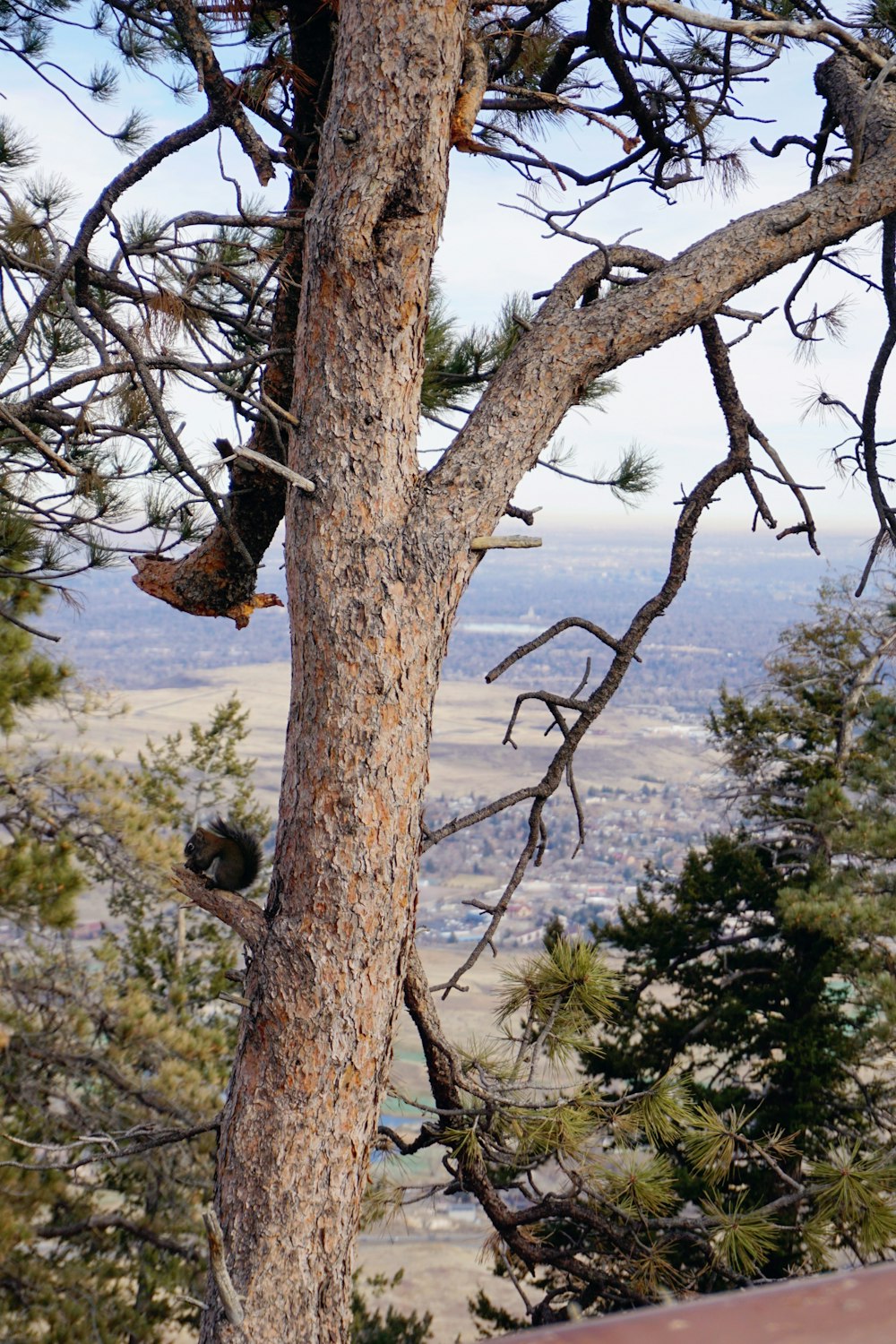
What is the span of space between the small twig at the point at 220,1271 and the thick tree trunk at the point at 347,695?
0.05m

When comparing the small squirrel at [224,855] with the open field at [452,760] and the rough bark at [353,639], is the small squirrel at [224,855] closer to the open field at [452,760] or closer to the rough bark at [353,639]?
the rough bark at [353,639]

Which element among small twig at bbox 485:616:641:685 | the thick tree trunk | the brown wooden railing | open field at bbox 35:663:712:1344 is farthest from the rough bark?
open field at bbox 35:663:712:1344

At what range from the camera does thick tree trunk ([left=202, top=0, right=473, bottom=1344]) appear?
59.9 inches

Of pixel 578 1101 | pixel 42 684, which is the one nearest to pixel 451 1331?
pixel 42 684

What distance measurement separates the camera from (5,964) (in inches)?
219

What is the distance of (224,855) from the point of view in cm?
252

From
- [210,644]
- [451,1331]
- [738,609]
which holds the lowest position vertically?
[451,1331]

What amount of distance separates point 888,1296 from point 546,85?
112 inches

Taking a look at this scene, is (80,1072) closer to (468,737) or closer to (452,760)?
(452,760)

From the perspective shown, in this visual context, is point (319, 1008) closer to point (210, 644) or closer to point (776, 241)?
point (776, 241)

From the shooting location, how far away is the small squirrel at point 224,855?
250 cm

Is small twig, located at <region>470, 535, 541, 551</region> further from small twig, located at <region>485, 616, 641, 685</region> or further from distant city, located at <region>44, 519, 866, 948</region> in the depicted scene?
distant city, located at <region>44, 519, 866, 948</region>

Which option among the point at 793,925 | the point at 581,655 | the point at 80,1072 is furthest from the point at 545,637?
the point at 581,655

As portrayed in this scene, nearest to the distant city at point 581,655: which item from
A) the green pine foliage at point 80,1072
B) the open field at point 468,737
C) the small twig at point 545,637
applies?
the open field at point 468,737
